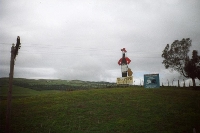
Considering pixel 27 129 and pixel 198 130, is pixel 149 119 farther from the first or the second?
pixel 27 129

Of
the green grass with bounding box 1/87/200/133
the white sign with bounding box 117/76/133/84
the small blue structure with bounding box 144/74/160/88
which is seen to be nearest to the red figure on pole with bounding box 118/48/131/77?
the white sign with bounding box 117/76/133/84

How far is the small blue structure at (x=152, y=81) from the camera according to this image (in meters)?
39.6

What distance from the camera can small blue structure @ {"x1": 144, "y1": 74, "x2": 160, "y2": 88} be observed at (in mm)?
39625

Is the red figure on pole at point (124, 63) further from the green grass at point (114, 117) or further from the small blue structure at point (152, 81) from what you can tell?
the green grass at point (114, 117)

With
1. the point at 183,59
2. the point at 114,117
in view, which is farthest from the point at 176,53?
the point at 114,117

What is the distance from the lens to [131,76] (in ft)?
147

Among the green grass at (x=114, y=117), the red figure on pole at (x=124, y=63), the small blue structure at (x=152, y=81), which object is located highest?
the red figure on pole at (x=124, y=63)

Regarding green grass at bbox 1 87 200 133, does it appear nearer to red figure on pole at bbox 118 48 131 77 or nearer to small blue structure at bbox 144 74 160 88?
small blue structure at bbox 144 74 160 88

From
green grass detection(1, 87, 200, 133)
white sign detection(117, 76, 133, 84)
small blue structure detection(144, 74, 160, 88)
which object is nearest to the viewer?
green grass detection(1, 87, 200, 133)

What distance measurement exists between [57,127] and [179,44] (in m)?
58.1

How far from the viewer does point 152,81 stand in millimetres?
40438

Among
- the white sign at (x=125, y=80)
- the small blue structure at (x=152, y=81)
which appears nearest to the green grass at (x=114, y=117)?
the small blue structure at (x=152, y=81)

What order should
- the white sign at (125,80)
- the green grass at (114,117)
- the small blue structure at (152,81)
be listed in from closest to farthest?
the green grass at (114,117) → the small blue structure at (152,81) → the white sign at (125,80)

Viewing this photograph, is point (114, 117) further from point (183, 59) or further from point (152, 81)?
point (183, 59)
